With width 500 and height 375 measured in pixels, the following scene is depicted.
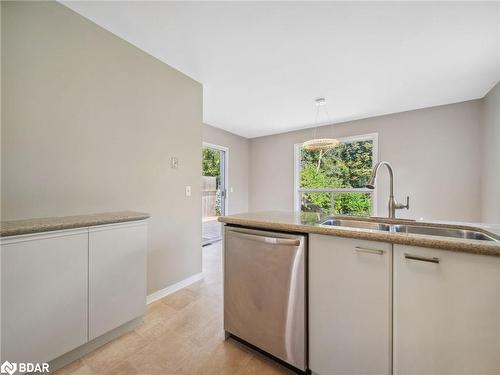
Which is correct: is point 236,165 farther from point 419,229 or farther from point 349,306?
point 349,306

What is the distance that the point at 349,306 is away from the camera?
3.50 feet

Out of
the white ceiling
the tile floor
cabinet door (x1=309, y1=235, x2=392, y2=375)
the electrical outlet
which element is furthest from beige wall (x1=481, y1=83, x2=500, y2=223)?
the electrical outlet

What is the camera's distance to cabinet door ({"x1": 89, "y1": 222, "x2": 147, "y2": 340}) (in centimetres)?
141

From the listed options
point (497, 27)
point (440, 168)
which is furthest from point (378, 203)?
point (497, 27)

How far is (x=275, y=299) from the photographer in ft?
4.14

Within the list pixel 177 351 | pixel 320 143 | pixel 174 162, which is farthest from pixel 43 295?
pixel 320 143

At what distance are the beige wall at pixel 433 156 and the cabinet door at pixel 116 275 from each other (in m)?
3.88

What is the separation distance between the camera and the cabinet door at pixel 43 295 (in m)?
1.09

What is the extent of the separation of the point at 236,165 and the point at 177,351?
392cm

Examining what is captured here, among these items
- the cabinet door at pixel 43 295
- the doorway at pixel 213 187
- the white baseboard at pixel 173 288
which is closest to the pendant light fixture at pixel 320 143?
the doorway at pixel 213 187

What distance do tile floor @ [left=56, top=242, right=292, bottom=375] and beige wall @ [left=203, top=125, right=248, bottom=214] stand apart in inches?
115

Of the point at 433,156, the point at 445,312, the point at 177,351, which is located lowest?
the point at 177,351

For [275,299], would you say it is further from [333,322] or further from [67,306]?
[67,306]

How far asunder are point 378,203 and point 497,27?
266cm
